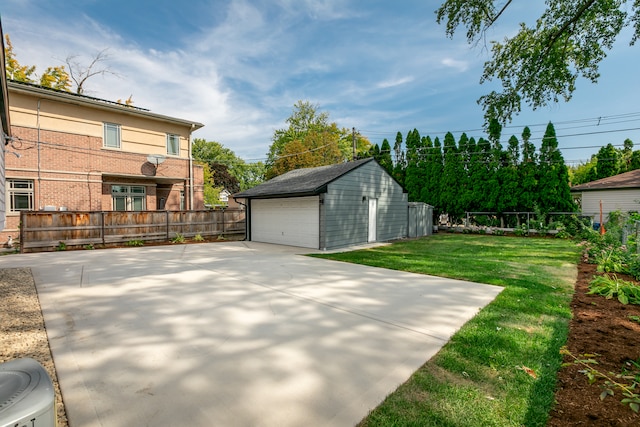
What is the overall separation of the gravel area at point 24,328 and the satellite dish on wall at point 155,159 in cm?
1003

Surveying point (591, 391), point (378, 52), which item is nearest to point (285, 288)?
point (591, 391)

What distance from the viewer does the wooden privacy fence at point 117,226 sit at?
1015 centimetres

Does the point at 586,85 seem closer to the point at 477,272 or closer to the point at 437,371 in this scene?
the point at 477,272

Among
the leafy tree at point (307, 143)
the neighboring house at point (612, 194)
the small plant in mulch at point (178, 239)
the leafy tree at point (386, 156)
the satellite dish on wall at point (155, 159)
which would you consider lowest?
the small plant in mulch at point (178, 239)

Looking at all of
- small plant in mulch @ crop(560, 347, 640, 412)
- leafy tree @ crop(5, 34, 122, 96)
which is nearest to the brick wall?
leafy tree @ crop(5, 34, 122, 96)

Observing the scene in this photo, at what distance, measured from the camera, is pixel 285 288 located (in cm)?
530

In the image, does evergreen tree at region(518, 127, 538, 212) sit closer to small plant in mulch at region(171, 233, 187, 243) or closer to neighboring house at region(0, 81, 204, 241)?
small plant in mulch at region(171, 233, 187, 243)

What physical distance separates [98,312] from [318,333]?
3070 mm

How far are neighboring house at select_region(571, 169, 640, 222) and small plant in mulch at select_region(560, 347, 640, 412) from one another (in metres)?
15.9

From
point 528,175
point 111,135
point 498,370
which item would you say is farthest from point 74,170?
point 528,175

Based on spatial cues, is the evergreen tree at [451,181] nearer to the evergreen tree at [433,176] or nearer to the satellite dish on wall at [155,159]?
the evergreen tree at [433,176]

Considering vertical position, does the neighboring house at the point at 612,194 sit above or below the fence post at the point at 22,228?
above

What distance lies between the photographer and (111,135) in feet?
46.6

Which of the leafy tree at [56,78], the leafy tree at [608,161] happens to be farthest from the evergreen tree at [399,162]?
the leafy tree at [56,78]
